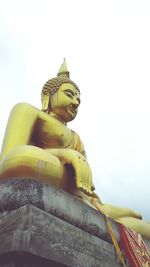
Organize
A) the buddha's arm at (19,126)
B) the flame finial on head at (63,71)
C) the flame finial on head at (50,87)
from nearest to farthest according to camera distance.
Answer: the buddha's arm at (19,126), the flame finial on head at (50,87), the flame finial on head at (63,71)

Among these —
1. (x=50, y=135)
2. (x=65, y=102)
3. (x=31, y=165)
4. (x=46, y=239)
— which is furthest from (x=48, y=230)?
(x=65, y=102)

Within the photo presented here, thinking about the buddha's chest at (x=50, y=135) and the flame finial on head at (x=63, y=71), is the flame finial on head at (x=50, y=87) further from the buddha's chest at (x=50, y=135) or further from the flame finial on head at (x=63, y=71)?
the buddha's chest at (x=50, y=135)

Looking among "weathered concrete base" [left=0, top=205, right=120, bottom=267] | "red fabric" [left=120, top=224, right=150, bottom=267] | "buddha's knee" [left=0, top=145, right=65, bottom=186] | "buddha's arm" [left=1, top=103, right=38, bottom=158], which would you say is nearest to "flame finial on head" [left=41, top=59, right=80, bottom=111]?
"buddha's arm" [left=1, top=103, right=38, bottom=158]

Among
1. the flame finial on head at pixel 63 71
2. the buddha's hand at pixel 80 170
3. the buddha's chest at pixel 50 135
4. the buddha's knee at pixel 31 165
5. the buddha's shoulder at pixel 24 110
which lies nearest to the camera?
the buddha's knee at pixel 31 165

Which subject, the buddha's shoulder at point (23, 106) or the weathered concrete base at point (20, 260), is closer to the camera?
the weathered concrete base at point (20, 260)

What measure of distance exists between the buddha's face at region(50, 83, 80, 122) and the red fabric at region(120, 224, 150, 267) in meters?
1.91

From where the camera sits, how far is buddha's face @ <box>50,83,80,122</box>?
532 centimetres

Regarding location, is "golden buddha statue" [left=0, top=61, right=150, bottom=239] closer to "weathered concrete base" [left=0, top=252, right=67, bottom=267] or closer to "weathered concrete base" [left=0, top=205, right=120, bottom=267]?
"weathered concrete base" [left=0, top=205, right=120, bottom=267]

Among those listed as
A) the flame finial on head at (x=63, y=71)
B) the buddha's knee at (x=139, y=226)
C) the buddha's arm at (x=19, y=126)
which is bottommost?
the buddha's knee at (x=139, y=226)

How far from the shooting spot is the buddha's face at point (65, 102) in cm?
532

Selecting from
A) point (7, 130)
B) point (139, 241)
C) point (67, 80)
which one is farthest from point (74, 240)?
point (67, 80)

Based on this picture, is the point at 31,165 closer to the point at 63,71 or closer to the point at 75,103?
the point at 75,103

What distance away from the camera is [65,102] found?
209 inches

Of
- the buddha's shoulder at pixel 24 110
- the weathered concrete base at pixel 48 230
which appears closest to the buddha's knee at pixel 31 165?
the weathered concrete base at pixel 48 230
